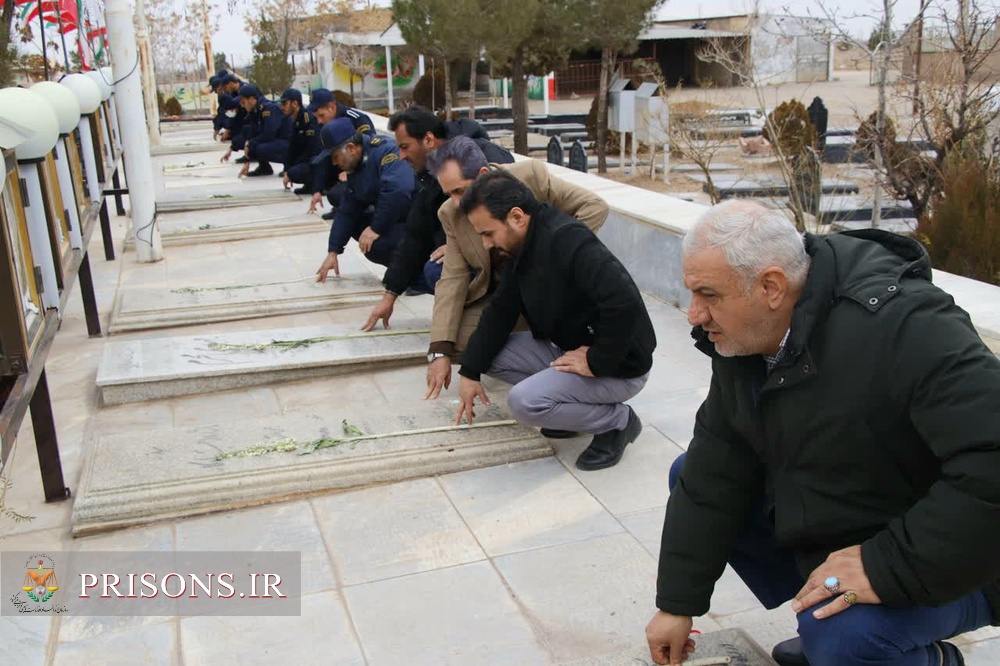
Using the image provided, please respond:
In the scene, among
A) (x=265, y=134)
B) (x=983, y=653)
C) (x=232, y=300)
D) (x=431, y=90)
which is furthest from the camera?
(x=431, y=90)

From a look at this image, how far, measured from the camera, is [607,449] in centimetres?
395

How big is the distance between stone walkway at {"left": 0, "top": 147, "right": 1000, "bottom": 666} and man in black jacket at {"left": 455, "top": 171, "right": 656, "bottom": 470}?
25 centimetres

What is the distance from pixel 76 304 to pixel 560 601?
4885mm

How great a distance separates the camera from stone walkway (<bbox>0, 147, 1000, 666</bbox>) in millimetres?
2832

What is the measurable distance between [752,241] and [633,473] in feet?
6.79

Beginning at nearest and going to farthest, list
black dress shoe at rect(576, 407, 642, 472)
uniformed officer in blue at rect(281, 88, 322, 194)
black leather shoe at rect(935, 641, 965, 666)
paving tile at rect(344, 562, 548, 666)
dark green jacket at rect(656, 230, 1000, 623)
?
dark green jacket at rect(656, 230, 1000, 623) < black leather shoe at rect(935, 641, 965, 666) < paving tile at rect(344, 562, 548, 666) < black dress shoe at rect(576, 407, 642, 472) < uniformed officer in blue at rect(281, 88, 322, 194)

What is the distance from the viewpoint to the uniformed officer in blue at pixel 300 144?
35.0 ft

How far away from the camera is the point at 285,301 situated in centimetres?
630

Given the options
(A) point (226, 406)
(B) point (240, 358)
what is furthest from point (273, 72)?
(A) point (226, 406)

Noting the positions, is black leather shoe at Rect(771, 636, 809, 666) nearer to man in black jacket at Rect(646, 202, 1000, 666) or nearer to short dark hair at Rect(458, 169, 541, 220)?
man in black jacket at Rect(646, 202, 1000, 666)

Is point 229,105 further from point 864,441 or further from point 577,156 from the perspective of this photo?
point 864,441

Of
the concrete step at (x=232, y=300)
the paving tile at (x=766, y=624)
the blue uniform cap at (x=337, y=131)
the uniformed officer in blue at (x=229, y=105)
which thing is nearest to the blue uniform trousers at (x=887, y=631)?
the paving tile at (x=766, y=624)

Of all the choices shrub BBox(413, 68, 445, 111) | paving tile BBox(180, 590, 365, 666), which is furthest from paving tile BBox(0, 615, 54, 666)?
shrub BBox(413, 68, 445, 111)

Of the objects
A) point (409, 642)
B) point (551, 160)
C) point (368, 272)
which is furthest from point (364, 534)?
point (551, 160)
